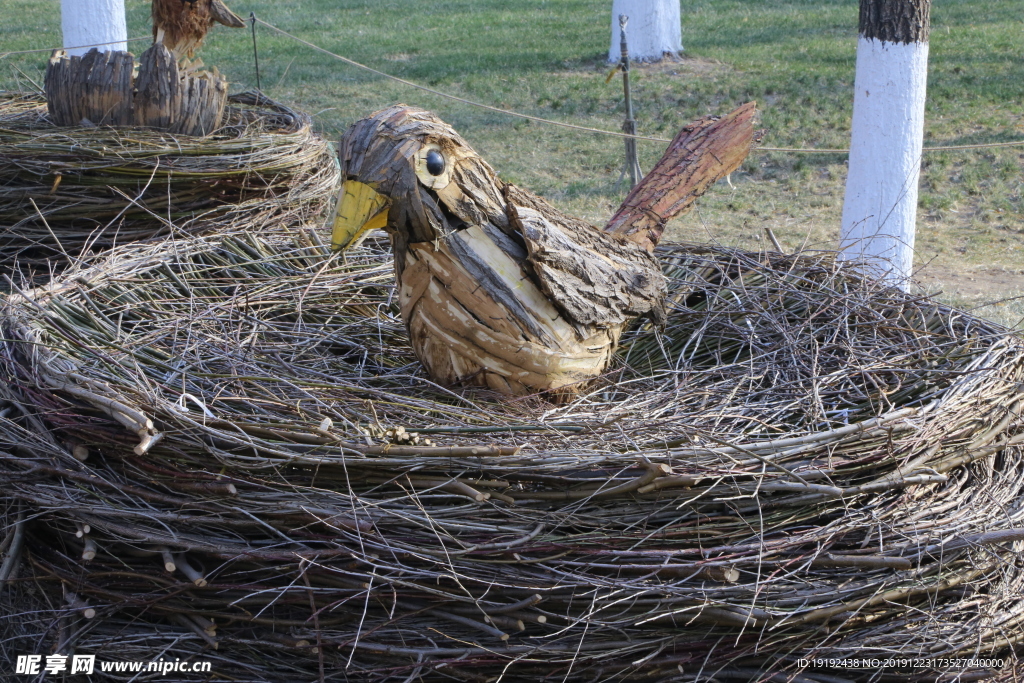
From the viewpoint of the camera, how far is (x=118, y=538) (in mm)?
1998

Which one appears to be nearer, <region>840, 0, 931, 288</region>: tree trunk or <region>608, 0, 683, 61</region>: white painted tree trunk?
<region>840, 0, 931, 288</region>: tree trunk

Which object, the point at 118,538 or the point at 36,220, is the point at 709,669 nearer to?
the point at 118,538

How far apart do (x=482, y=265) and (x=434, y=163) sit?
30cm

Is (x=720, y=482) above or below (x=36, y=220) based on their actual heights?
below

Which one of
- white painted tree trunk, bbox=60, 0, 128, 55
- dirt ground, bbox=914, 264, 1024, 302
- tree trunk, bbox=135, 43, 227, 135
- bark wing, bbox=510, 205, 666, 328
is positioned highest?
white painted tree trunk, bbox=60, 0, 128, 55

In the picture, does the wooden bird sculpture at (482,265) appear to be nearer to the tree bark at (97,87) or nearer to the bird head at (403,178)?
the bird head at (403,178)

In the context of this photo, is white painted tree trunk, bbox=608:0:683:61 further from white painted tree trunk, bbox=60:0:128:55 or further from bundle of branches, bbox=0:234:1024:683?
bundle of branches, bbox=0:234:1024:683

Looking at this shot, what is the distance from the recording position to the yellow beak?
7.34 feet

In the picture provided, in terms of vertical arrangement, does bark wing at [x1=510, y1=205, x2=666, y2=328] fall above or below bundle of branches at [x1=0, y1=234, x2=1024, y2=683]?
above

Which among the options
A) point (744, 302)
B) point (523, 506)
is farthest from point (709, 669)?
point (744, 302)

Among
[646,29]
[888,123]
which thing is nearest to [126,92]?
[888,123]

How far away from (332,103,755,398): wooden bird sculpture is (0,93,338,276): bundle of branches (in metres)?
1.62

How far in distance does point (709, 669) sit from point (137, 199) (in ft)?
9.83

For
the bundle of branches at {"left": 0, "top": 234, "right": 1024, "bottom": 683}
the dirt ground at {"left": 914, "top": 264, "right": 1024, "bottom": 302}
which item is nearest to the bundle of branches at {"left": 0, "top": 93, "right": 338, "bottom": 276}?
the bundle of branches at {"left": 0, "top": 234, "right": 1024, "bottom": 683}
